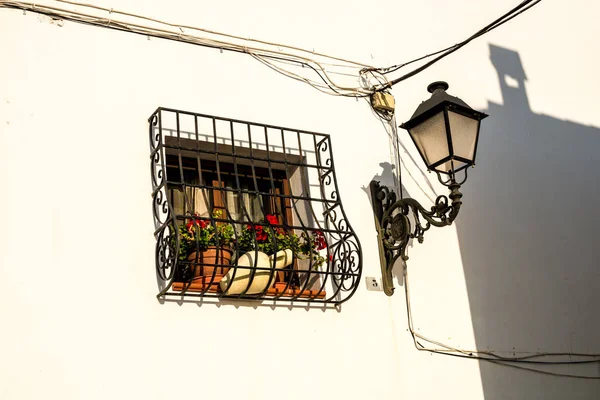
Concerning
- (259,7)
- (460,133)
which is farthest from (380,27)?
(460,133)

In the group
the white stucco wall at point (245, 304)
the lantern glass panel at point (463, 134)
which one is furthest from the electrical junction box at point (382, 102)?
the lantern glass panel at point (463, 134)

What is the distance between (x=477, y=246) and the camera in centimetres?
502

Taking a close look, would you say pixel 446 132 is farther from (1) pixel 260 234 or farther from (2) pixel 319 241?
(1) pixel 260 234

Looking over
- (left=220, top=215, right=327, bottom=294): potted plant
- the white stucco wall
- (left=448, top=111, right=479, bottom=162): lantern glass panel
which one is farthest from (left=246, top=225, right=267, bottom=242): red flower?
(left=448, top=111, right=479, bottom=162): lantern glass panel

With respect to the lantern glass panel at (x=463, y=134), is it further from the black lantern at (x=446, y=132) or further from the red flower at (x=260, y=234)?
the red flower at (x=260, y=234)

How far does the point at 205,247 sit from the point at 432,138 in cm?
121

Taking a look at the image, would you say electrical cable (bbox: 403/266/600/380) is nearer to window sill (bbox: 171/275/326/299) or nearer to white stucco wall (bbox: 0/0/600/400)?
white stucco wall (bbox: 0/0/600/400)

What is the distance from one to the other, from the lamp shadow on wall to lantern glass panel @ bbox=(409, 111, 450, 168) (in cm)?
81

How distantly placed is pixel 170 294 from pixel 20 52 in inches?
53.2

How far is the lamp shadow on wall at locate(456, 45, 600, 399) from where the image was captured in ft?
15.9

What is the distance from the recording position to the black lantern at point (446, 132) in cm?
426

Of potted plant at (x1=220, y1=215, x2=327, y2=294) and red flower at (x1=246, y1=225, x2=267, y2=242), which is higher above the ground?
red flower at (x1=246, y1=225, x2=267, y2=242)

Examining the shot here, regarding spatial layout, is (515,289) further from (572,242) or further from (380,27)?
(380,27)

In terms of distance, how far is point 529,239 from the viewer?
17.2 feet
